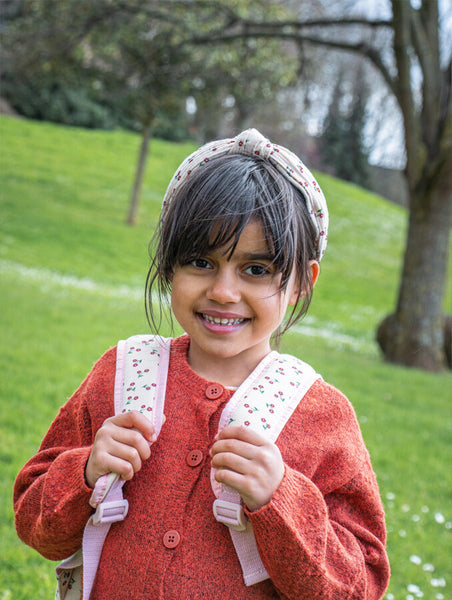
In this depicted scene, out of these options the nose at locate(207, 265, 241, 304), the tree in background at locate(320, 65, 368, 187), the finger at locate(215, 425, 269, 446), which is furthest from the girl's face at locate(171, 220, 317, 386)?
the tree in background at locate(320, 65, 368, 187)

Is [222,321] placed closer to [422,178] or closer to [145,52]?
[422,178]

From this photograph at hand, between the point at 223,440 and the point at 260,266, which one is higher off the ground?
the point at 260,266

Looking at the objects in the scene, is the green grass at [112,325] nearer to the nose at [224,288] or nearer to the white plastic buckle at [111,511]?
the white plastic buckle at [111,511]

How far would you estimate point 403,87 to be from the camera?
8.42 m

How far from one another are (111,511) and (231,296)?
0.53 metres

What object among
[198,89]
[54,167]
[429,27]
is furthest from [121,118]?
[429,27]

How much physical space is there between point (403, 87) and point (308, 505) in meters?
8.09

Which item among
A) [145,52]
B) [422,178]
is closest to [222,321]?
[422,178]

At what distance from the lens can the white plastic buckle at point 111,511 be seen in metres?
1.37

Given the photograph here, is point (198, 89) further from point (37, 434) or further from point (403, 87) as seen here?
point (37, 434)

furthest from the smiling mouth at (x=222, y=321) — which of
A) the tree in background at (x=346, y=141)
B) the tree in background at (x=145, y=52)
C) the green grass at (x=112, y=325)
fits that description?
the tree in background at (x=346, y=141)

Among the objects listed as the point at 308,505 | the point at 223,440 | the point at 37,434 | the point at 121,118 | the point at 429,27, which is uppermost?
the point at 121,118

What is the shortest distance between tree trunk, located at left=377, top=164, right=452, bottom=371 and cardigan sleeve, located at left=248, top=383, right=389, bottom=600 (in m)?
7.54

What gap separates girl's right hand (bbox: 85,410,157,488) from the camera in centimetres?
134
